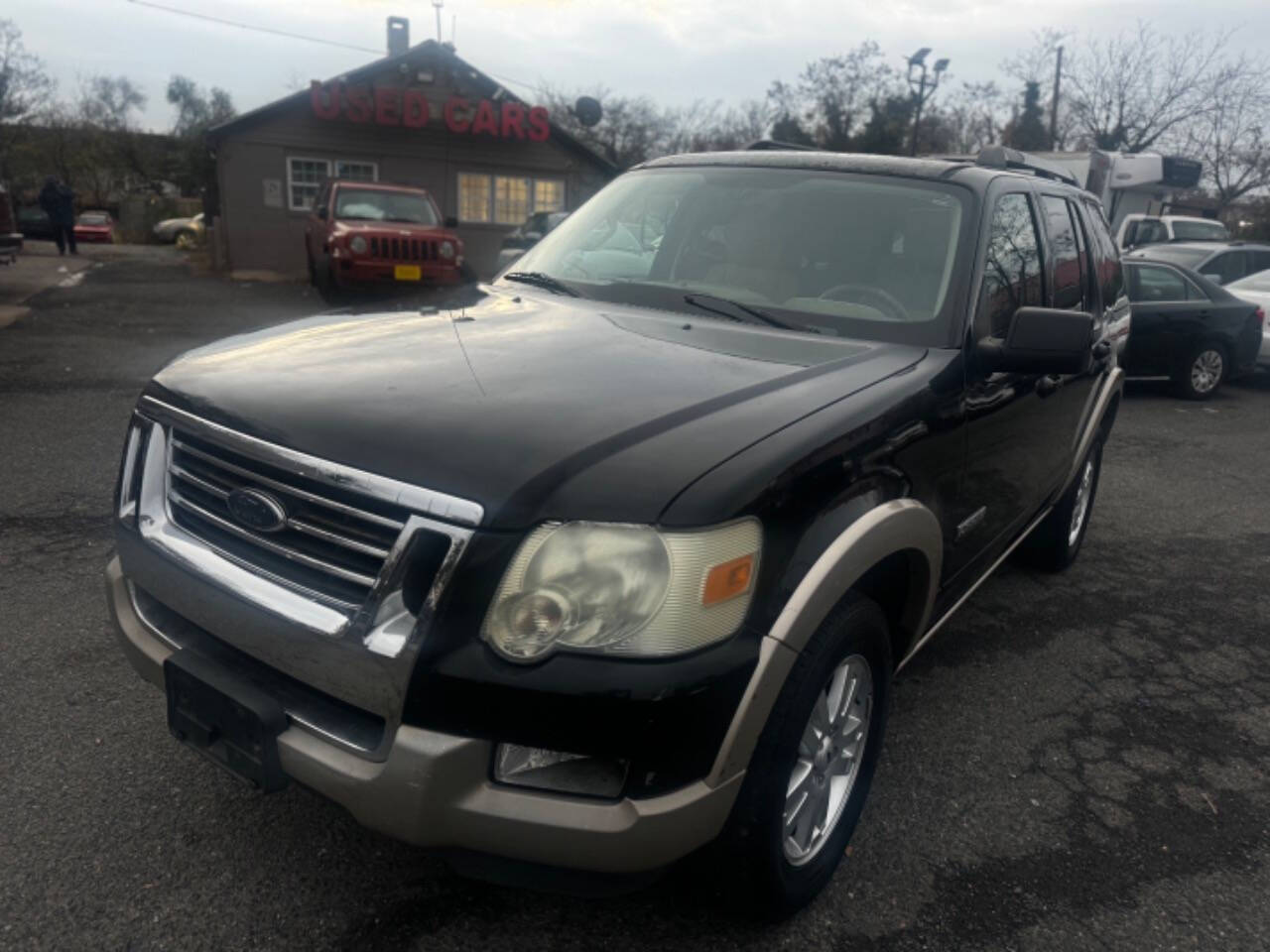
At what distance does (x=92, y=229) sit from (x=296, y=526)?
4067 cm

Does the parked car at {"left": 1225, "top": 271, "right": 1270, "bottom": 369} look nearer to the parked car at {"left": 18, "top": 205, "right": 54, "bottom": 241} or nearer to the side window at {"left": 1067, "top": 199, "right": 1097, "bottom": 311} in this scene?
the side window at {"left": 1067, "top": 199, "right": 1097, "bottom": 311}

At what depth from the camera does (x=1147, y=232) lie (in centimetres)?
1752

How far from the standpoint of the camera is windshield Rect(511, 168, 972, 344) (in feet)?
9.70

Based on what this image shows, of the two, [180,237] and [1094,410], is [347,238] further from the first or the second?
[180,237]

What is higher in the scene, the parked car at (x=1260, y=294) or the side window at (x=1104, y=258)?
the side window at (x=1104, y=258)

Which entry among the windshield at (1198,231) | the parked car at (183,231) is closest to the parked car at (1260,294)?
the windshield at (1198,231)

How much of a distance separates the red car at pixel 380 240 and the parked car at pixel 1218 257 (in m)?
9.16

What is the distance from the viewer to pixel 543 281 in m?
3.46

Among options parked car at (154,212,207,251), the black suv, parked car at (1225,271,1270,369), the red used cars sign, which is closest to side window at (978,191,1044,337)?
the black suv

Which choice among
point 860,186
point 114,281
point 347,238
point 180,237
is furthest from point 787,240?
point 180,237

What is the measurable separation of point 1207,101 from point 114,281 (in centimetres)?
3665

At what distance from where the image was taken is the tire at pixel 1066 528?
4543mm

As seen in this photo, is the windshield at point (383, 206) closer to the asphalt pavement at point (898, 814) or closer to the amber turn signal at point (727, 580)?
the asphalt pavement at point (898, 814)

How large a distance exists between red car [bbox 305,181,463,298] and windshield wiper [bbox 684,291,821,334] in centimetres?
1108
